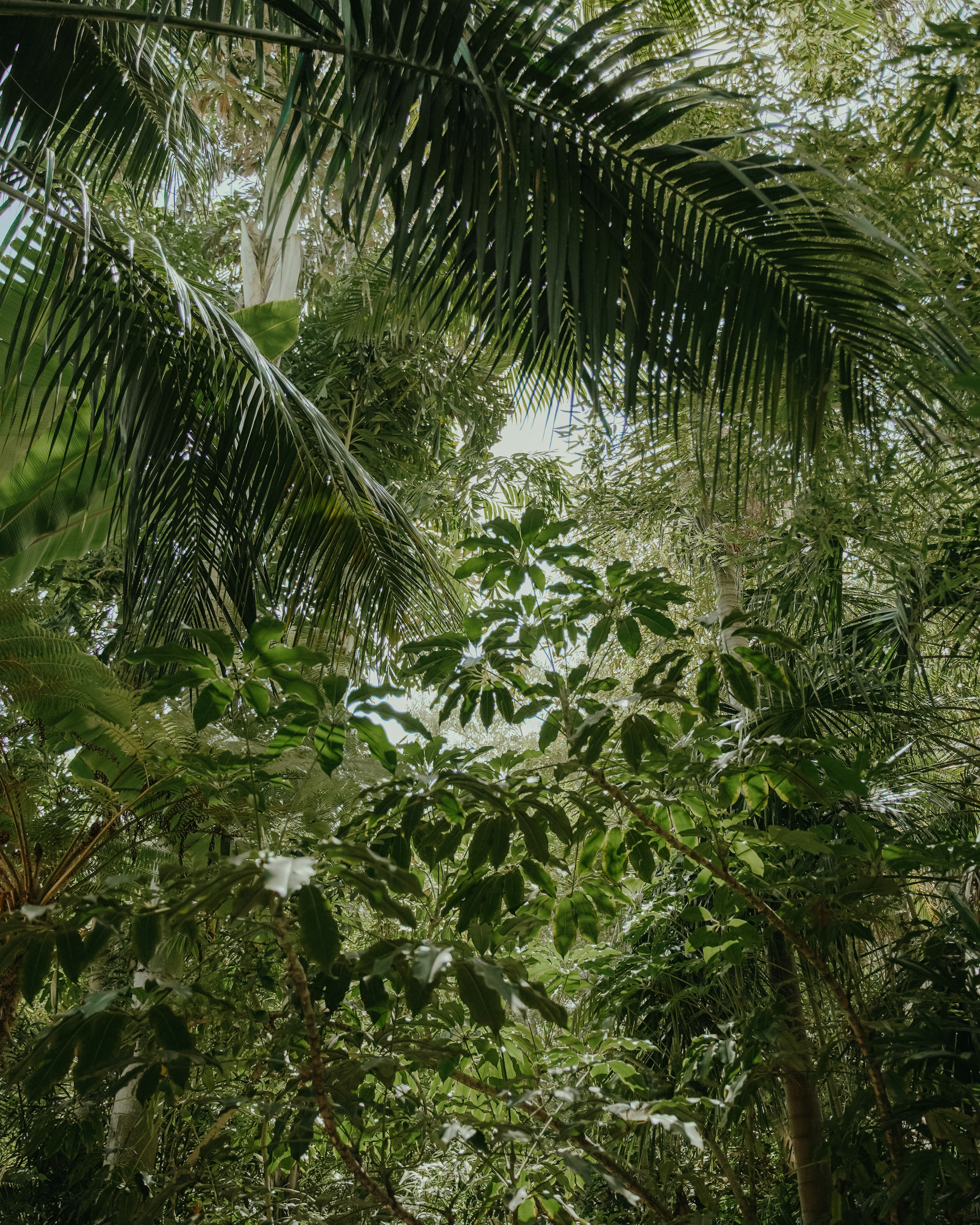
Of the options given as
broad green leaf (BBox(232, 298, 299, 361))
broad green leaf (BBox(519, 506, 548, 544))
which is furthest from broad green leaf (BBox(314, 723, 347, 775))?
broad green leaf (BBox(232, 298, 299, 361))

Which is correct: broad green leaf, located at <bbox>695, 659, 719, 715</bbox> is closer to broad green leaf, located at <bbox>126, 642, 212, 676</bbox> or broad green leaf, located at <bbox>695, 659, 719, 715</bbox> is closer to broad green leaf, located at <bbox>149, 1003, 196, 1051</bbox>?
broad green leaf, located at <bbox>126, 642, 212, 676</bbox>

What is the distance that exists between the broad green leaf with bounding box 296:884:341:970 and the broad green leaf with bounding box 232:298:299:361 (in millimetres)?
2956

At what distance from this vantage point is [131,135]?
2.82 m

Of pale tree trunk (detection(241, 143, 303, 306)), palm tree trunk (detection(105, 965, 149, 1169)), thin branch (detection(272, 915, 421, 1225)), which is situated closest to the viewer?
thin branch (detection(272, 915, 421, 1225))

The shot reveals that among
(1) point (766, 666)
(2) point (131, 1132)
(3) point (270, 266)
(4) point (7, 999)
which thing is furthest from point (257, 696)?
(3) point (270, 266)

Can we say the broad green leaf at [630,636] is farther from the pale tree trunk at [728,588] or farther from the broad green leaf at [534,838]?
the pale tree trunk at [728,588]

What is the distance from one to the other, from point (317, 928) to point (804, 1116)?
73.0 inches

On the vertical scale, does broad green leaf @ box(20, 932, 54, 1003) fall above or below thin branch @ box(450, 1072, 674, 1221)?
above

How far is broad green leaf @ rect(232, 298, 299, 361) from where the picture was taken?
3.69 m

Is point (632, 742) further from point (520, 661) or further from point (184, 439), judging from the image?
point (184, 439)

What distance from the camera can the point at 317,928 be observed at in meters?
1.12

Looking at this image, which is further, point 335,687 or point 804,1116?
point 804,1116

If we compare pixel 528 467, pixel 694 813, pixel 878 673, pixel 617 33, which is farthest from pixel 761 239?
pixel 528 467

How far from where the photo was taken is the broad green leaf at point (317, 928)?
3.65 ft
